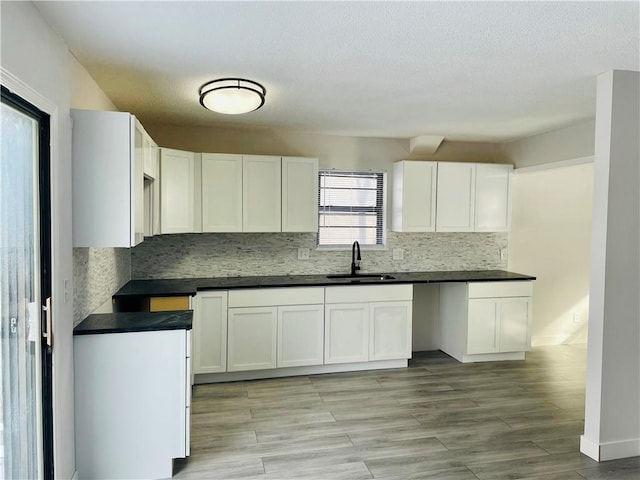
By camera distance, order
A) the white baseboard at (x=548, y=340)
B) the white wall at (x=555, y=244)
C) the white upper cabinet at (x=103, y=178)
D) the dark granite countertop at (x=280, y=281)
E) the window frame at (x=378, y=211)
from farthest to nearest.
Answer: the white baseboard at (x=548, y=340) → the white wall at (x=555, y=244) → the window frame at (x=378, y=211) → the dark granite countertop at (x=280, y=281) → the white upper cabinet at (x=103, y=178)

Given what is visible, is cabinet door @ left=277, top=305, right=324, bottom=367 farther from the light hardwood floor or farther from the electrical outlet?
the electrical outlet

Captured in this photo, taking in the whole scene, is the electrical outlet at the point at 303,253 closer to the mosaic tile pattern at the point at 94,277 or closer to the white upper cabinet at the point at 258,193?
the white upper cabinet at the point at 258,193

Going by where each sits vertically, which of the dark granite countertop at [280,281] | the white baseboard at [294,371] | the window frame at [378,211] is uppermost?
the window frame at [378,211]

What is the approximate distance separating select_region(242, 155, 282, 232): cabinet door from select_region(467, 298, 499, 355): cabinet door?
2178mm

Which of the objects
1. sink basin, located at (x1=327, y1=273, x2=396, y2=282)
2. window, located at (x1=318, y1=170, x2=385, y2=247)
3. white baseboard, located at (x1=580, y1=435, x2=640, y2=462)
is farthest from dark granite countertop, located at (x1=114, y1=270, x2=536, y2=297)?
white baseboard, located at (x1=580, y1=435, x2=640, y2=462)

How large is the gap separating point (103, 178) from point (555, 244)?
489 centimetres

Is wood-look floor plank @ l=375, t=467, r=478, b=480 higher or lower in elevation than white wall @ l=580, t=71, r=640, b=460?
lower

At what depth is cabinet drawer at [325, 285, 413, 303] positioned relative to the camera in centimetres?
420

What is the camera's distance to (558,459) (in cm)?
275

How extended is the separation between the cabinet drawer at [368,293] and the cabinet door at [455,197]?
32.6 inches

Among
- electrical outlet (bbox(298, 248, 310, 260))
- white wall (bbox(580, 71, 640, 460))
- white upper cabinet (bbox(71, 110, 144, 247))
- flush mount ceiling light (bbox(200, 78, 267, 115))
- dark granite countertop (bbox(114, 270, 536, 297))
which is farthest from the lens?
electrical outlet (bbox(298, 248, 310, 260))

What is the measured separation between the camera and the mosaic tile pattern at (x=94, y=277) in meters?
2.50

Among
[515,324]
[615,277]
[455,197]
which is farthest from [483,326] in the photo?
[615,277]

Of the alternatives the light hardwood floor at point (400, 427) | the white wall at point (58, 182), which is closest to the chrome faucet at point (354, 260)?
the light hardwood floor at point (400, 427)
